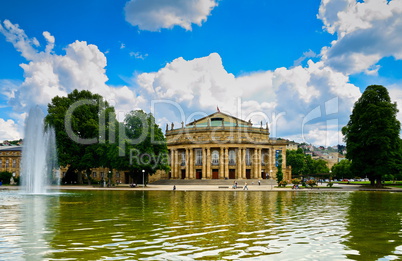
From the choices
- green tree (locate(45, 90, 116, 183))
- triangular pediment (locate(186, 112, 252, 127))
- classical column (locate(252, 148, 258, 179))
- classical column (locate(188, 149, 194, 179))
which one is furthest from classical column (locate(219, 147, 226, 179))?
green tree (locate(45, 90, 116, 183))

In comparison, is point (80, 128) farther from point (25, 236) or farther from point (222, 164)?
point (25, 236)

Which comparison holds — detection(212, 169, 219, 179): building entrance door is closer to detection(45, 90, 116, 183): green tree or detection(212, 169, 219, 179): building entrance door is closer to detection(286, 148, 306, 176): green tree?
detection(45, 90, 116, 183): green tree

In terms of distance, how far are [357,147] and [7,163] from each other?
290ft

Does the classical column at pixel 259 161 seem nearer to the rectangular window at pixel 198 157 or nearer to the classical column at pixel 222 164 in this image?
the classical column at pixel 222 164

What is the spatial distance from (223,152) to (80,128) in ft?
125

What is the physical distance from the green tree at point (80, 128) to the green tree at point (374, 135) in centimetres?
4440

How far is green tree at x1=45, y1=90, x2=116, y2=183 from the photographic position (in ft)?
228

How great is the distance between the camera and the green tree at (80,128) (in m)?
69.4

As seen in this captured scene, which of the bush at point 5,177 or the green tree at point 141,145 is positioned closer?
the green tree at point 141,145

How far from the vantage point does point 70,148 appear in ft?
Answer: 234

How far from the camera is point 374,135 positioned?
196ft

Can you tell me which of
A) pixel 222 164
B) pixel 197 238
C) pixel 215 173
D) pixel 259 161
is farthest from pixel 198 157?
pixel 197 238

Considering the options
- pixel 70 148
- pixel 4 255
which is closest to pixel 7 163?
pixel 70 148

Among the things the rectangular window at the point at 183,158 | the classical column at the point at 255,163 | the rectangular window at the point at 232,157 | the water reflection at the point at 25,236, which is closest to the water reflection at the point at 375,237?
the water reflection at the point at 25,236
